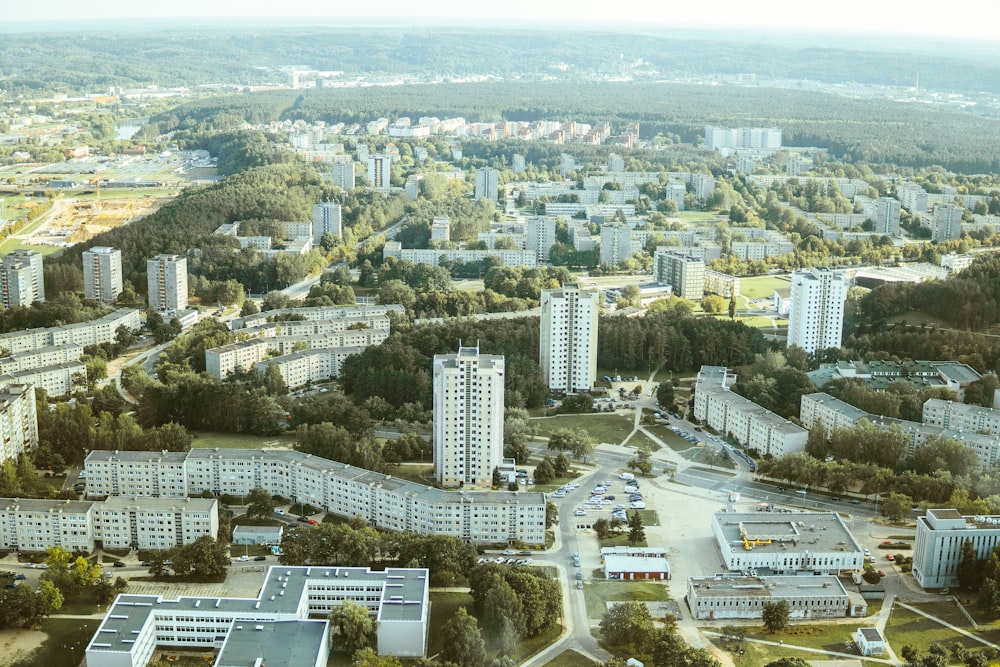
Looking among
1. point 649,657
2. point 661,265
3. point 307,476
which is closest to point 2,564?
point 307,476

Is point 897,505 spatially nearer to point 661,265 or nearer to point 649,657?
point 649,657

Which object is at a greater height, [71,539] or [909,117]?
[909,117]

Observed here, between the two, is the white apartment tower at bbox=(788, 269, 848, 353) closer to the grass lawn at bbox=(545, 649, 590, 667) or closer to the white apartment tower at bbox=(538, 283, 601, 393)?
the white apartment tower at bbox=(538, 283, 601, 393)

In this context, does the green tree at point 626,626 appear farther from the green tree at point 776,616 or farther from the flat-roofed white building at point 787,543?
the flat-roofed white building at point 787,543

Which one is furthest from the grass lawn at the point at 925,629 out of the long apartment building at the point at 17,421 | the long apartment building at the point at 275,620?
the long apartment building at the point at 17,421

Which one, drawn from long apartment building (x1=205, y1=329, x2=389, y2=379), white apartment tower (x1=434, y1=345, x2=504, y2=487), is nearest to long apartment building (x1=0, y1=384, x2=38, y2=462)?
long apartment building (x1=205, y1=329, x2=389, y2=379)
